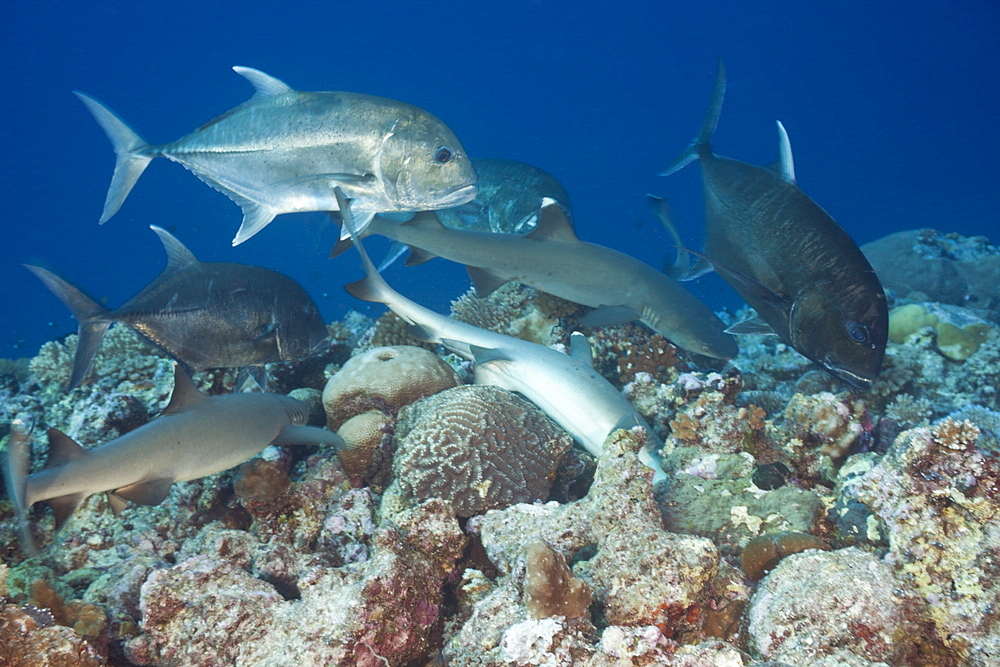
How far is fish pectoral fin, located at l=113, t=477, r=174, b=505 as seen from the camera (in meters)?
3.15

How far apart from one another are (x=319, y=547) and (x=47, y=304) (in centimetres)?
11875

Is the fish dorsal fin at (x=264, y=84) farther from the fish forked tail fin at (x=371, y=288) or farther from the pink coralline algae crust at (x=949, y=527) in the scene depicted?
the pink coralline algae crust at (x=949, y=527)

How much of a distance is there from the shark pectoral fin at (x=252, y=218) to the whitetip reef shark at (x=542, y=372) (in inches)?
33.1

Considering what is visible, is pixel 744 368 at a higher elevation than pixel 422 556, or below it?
higher

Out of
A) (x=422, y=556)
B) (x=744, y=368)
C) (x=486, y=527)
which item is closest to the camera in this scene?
(x=422, y=556)

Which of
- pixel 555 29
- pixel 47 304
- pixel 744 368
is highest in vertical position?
pixel 555 29

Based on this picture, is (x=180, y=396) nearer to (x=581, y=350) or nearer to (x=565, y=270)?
(x=581, y=350)

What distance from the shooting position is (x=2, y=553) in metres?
3.40

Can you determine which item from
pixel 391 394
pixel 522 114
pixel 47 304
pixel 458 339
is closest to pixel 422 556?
pixel 391 394

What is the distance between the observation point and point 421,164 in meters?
4.23

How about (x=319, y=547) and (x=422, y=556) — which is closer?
(x=422, y=556)

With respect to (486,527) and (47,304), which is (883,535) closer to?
(486,527)

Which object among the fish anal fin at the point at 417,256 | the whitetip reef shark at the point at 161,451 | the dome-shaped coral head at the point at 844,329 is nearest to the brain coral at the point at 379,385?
the whitetip reef shark at the point at 161,451

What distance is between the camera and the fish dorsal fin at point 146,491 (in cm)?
315
